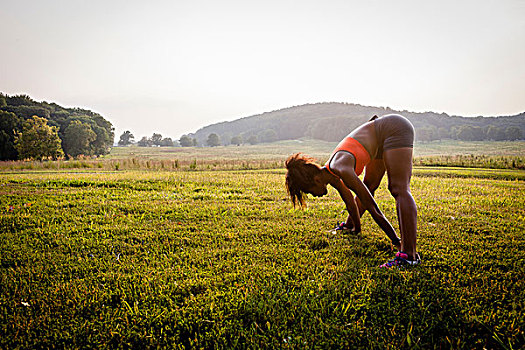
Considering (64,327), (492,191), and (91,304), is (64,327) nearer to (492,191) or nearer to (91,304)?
(91,304)

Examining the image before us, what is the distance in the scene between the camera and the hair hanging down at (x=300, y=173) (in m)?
4.77

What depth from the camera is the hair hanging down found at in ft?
15.6

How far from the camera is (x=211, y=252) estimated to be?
419 cm

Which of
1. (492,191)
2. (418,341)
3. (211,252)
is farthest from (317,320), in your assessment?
(492,191)

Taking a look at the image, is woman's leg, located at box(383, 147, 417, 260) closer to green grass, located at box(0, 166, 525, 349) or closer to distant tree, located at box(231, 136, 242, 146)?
green grass, located at box(0, 166, 525, 349)

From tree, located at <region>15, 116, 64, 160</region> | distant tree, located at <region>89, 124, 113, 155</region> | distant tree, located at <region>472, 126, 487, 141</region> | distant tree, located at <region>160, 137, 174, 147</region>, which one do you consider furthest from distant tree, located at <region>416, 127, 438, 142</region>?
tree, located at <region>15, 116, 64, 160</region>

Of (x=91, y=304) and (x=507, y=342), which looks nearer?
(x=507, y=342)

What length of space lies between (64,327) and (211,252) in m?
1.95

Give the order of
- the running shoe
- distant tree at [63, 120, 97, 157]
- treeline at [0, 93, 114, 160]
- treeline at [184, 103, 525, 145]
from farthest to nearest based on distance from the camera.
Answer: treeline at [184, 103, 525, 145] → distant tree at [63, 120, 97, 157] → treeline at [0, 93, 114, 160] → the running shoe

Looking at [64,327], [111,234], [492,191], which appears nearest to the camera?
[64,327]

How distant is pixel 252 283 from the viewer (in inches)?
127

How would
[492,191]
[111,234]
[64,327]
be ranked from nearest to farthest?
[64,327] < [111,234] < [492,191]

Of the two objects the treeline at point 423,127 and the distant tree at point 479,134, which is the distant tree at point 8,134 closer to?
the treeline at point 423,127

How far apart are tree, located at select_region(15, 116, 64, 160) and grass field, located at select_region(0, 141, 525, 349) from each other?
122 ft
